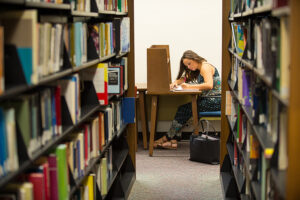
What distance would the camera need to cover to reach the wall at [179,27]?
263 inches

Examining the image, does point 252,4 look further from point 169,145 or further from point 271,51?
point 169,145

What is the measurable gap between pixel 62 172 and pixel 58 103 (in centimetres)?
36

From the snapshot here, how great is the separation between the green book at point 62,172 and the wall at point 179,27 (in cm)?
426

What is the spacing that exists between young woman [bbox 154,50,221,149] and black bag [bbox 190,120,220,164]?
2.12ft

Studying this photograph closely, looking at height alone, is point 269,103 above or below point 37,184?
above

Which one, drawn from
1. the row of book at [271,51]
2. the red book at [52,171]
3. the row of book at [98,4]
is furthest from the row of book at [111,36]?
the red book at [52,171]

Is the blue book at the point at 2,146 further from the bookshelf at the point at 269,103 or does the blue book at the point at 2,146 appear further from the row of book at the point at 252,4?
the row of book at the point at 252,4

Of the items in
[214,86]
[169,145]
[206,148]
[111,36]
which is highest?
[111,36]

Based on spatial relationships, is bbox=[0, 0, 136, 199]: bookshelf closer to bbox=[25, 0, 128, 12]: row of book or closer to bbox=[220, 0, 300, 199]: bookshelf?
bbox=[25, 0, 128, 12]: row of book

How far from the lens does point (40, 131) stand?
233 centimetres

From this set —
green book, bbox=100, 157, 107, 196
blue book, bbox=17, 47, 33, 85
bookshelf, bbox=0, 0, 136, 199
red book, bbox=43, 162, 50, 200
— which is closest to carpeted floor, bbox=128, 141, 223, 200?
bookshelf, bbox=0, 0, 136, 199

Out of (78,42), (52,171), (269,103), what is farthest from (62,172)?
(269,103)

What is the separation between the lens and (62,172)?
97.0 inches

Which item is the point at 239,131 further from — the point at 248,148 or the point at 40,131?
the point at 40,131
